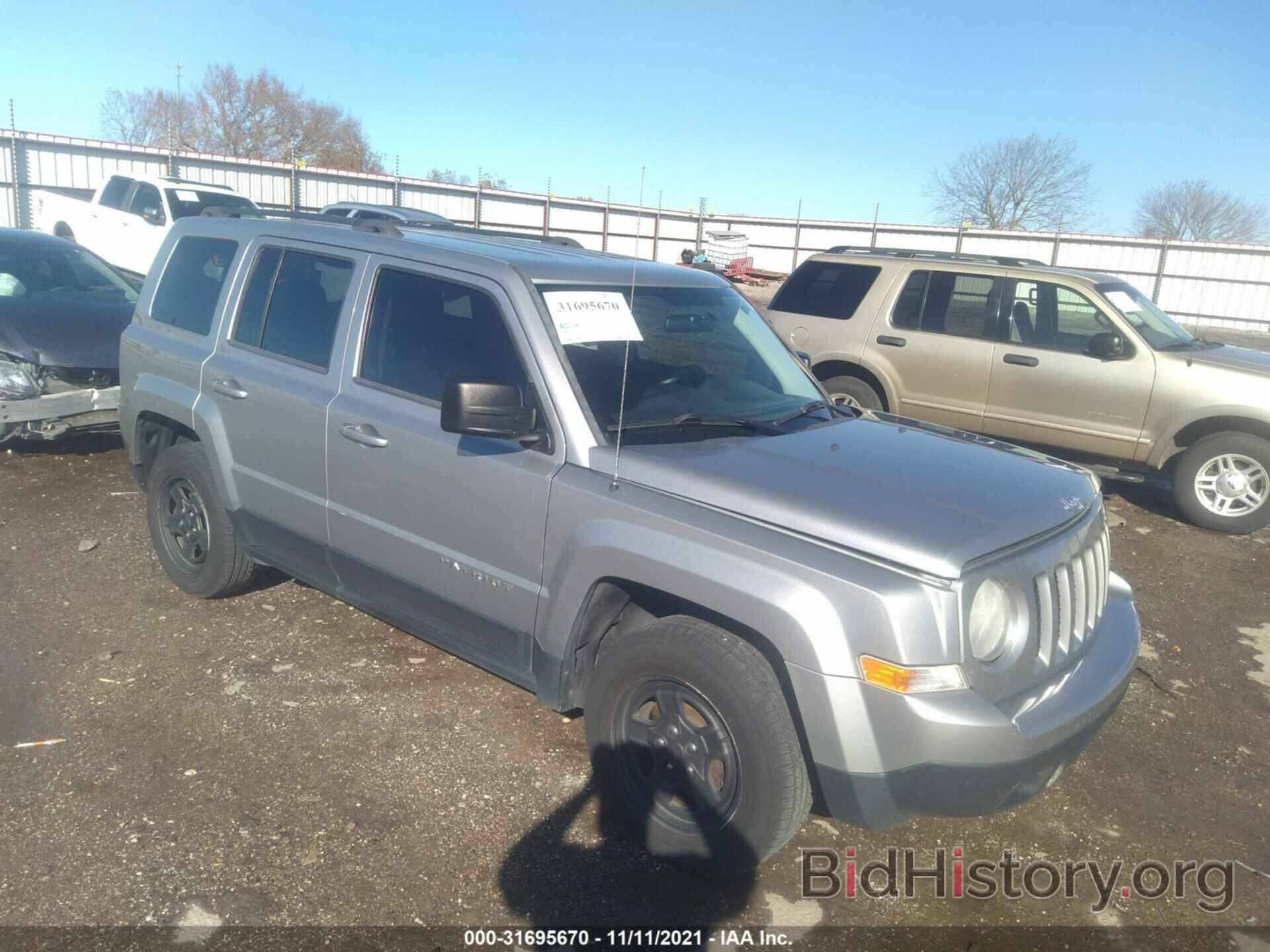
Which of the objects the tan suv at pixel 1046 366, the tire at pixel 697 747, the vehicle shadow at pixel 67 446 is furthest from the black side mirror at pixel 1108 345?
the vehicle shadow at pixel 67 446

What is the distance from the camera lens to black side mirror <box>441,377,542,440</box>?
3193mm

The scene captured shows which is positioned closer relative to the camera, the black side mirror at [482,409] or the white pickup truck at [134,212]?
the black side mirror at [482,409]

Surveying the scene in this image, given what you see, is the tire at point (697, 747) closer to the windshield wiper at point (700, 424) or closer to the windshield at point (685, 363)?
the windshield wiper at point (700, 424)

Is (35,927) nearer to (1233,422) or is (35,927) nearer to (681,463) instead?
Answer: (681,463)

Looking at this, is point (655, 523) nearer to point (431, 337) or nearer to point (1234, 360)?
point (431, 337)

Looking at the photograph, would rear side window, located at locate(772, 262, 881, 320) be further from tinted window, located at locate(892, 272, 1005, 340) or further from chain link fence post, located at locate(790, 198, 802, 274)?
chain link fence post, located at locate(790, 198, 802, 274)

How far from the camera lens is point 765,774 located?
2.88 metres

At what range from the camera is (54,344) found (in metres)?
7.25

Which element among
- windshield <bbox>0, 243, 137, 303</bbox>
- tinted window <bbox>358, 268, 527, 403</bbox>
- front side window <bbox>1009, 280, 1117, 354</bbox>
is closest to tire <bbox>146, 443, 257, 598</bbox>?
tinted window <bbox>358, 268, 527, 403</bbox>

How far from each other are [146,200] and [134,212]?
0.95 feet

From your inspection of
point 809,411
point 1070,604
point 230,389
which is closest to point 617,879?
point 1070,604

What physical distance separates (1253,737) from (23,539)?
22.2ft

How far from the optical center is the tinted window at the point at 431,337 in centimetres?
369

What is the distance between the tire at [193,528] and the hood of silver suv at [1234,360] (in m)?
7.03
